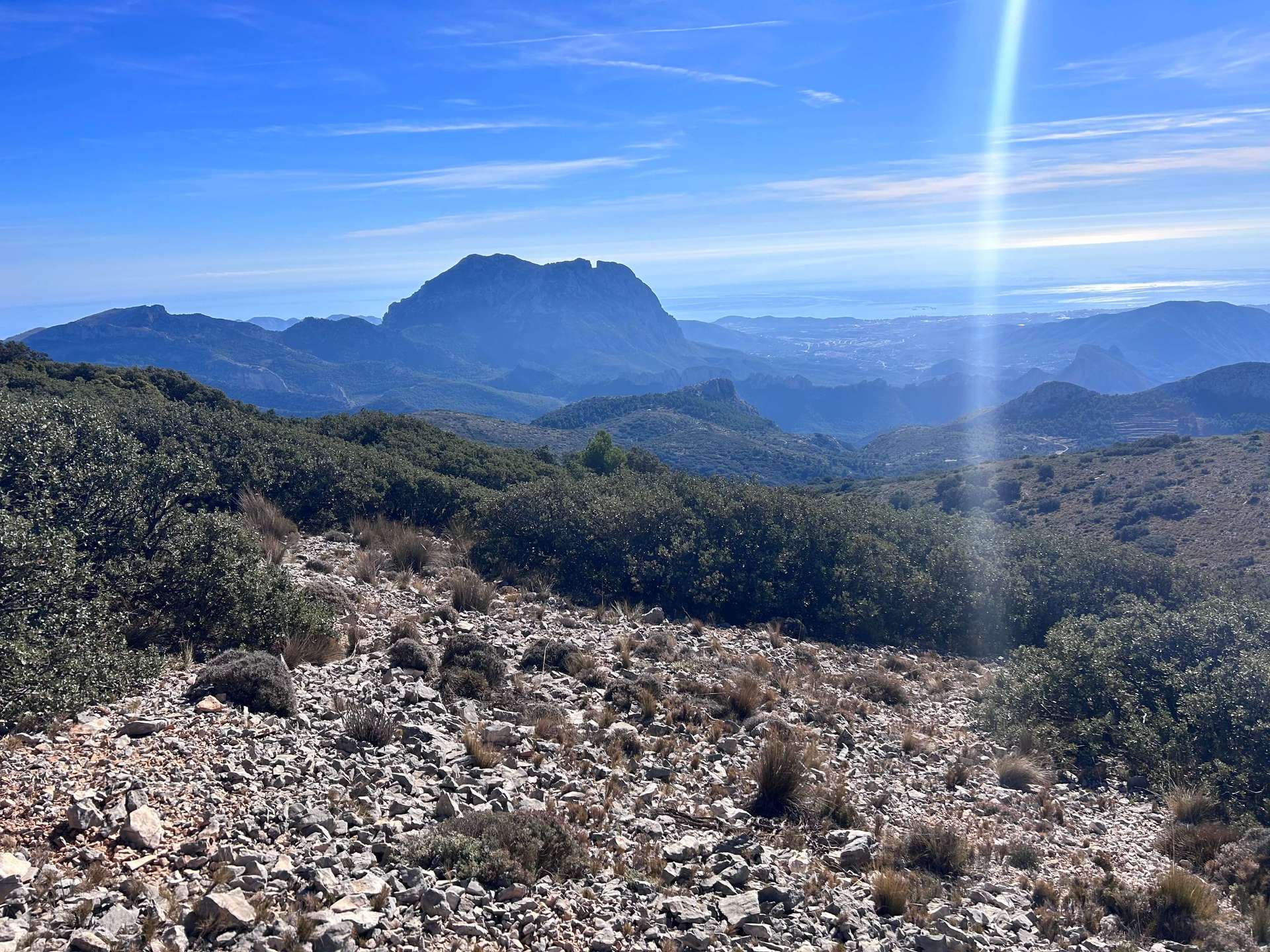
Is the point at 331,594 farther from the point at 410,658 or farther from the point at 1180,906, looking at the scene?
the point at 1180,906

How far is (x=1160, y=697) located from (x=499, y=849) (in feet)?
31.2

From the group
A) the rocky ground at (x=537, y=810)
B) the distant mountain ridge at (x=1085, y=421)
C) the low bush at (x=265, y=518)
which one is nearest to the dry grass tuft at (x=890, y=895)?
the rocky ground at (x=537, y=810)

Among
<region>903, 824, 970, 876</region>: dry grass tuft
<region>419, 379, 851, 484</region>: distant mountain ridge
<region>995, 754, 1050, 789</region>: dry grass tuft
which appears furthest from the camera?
<region>419, 379, 851, 484</region>: distant mountain ridge

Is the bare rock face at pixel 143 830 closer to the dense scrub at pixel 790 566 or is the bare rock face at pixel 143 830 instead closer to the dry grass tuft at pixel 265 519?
the dry grass tuft at pixel 265 519

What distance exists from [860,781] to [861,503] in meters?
15.6

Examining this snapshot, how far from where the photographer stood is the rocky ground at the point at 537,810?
4578 millimetres

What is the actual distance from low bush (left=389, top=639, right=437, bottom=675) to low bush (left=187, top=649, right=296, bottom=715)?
179 centimetres

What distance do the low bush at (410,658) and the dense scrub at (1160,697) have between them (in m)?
7.76

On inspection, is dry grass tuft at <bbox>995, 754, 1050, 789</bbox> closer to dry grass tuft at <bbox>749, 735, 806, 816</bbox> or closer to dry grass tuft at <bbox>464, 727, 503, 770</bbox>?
dry grass tuft at <bbox>749, 735, 806, 816</bbox>

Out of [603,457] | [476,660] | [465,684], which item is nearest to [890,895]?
[465,684]

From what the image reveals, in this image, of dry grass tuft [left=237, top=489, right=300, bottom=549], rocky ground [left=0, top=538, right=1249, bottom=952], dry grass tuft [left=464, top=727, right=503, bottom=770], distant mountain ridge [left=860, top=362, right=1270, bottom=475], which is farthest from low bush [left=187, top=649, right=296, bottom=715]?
distant mountain ridge [left=860, top=362, right=1270, bottom=475]

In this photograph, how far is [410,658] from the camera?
30.0 ft

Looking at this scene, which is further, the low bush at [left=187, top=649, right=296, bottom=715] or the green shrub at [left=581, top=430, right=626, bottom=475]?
the green shrub at [left=581, top=430, right=626, bottom=475]

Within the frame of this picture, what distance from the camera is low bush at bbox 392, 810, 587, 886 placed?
5293 mm
